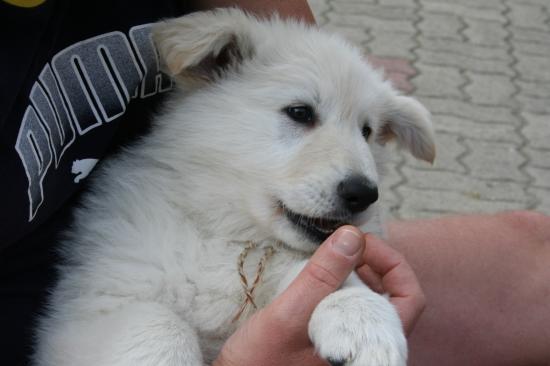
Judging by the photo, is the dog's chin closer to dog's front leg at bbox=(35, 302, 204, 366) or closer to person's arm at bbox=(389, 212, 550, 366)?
dog's front leg at bbox=(35, 302, 204, 366)

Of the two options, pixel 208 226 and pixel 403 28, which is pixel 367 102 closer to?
pixel 208 226

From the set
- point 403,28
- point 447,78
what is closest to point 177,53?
point 447,78

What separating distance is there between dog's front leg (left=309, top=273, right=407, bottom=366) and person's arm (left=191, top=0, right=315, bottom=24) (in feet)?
4.33

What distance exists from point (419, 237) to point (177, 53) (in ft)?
4.33

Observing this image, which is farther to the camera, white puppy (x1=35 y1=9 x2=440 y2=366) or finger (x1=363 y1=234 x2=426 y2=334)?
finger (x1=363 y1=234 x2=426 y2=334)

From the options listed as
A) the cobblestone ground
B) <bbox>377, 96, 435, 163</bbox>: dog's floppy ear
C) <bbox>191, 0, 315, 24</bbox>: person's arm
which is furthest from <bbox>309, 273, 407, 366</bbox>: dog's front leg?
the cobblestone ground

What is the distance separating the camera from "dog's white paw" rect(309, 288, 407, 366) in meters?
2.11

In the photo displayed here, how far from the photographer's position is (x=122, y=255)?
8.20ft

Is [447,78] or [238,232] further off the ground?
[238,232]

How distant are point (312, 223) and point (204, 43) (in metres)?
0.64

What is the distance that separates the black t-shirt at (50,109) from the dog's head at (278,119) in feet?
0.46

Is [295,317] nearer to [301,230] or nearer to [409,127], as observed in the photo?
[301,230]

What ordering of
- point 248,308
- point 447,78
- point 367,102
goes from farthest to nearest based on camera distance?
point 447,78
point 367,102
point 248,308

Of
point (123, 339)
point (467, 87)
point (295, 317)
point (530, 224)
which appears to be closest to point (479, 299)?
point (530, 224)
